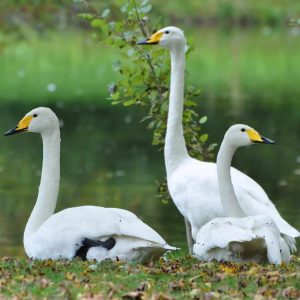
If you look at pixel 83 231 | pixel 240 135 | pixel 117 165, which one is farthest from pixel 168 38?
pixel 117 165

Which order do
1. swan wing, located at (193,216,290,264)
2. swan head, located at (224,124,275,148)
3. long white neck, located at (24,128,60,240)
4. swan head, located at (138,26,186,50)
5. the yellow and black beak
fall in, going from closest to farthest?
swan wing, located at (193,216,290,264), the yellow and black beak, swan head, located at (224,124,275,148), long white neck, located at (24,128,60,240), swan head, located at (138,26,186,50)

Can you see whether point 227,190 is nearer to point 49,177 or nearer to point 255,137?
point 255,137

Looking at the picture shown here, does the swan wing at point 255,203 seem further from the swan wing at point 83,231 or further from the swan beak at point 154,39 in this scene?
the swan beak at point 154,39

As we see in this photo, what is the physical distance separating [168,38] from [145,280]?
156 inches

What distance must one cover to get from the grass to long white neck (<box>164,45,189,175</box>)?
2.37 m

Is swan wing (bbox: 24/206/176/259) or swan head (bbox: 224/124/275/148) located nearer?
swan wing (bbox: 24/206/176/259)

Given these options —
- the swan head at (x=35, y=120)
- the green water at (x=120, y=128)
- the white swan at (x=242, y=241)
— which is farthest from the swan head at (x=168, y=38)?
the green water at (x=120, y=128)

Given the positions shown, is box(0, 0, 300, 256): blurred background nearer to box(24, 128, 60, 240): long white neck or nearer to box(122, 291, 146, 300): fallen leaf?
box(24, 128, 60, 240): long white neck

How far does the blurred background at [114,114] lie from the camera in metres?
15.6

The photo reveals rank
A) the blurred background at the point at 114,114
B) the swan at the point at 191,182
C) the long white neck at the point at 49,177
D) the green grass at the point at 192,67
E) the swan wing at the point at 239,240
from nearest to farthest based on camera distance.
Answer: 1. the swan wing at the point at 239,240
2. the long white neck at the point at 49,177
3. the swan at the point at 191,182
4. the blurred background at the point at 114,114
5. the green grass at the point at 192,67

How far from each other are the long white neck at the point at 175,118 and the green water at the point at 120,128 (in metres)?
2.64

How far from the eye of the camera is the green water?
1533 cm

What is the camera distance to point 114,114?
1000 inches

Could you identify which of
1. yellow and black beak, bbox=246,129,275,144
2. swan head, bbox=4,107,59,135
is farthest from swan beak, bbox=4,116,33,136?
yellow and black beak, bbox=246,129,275,144
